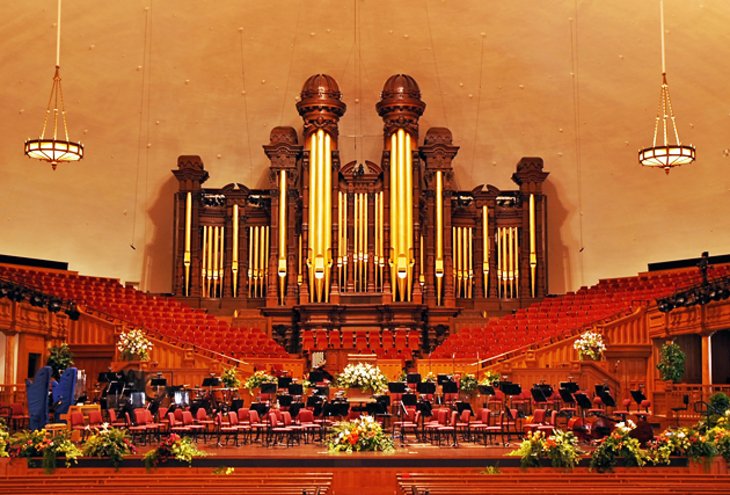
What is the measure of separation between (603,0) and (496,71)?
370 cm

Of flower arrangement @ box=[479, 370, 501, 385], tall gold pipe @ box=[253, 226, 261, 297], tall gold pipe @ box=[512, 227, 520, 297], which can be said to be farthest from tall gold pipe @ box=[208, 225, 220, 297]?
flower arrangement @ box=[479, 370, 501, 385]

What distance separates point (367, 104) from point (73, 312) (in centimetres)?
1057

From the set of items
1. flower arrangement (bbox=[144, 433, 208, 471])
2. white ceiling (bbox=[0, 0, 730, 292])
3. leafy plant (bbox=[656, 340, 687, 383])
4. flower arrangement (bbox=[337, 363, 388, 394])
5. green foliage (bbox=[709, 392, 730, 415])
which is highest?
white ceiling (bbox=[0, 0, 730, 292])

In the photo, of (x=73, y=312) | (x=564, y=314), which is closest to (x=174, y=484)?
(x=73, y=312)

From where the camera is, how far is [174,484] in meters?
8.30

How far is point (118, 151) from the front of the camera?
2594 centimetres

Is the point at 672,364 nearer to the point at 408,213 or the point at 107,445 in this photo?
the point at 408,213

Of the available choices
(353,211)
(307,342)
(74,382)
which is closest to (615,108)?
(353,211)

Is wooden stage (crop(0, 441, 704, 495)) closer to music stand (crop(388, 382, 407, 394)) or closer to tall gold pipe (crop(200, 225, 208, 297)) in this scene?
music stand (crop(388, 382, 407, 394))

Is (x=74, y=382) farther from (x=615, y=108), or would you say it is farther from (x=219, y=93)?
(x=615, y=108)

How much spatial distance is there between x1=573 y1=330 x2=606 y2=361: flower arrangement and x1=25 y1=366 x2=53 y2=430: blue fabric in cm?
992

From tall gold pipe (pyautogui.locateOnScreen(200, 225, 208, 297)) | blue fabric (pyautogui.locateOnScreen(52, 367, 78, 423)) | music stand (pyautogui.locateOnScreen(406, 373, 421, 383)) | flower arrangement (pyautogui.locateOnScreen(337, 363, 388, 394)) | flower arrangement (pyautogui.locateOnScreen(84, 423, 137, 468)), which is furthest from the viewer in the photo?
tall gold pipe (pyautogui.locateOnScreen(200, 225, 208, 297))

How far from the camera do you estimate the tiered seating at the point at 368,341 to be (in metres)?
22.7

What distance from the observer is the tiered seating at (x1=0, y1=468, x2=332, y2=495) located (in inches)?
309
